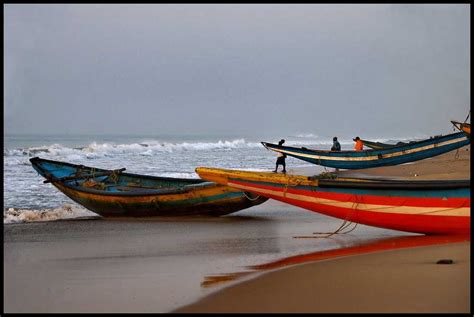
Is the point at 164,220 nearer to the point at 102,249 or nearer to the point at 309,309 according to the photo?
the point at 102,249

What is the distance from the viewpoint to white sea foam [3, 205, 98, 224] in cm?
1006

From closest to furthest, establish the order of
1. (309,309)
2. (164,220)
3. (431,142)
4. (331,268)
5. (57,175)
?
1. (309,309)
2. (331,268)
3. (164,220)
4. (57,175)
5. (431,142)

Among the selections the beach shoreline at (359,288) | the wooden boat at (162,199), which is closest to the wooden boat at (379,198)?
the beach shoreline at (359,288)

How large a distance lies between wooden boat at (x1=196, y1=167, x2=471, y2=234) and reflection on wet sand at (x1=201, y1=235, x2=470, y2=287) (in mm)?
132

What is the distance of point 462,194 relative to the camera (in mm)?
6418

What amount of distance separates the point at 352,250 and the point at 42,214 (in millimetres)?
6207

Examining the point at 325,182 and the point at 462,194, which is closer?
the point at 462,194

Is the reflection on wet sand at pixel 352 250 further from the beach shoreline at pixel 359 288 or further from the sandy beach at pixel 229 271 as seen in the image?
the beach shoreline at pixel 359 288

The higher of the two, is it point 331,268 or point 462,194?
point 462,194

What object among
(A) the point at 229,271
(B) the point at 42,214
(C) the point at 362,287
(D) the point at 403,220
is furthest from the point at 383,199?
(B) the point at 42,214

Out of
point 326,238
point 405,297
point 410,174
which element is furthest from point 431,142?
point 405,297

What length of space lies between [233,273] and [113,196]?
17.6ft

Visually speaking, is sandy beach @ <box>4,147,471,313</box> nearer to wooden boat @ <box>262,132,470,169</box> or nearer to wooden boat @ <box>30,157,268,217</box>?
wooden boat @ <box>30,157,268,217</box>

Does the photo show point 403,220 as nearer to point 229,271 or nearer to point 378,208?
point 378,208
